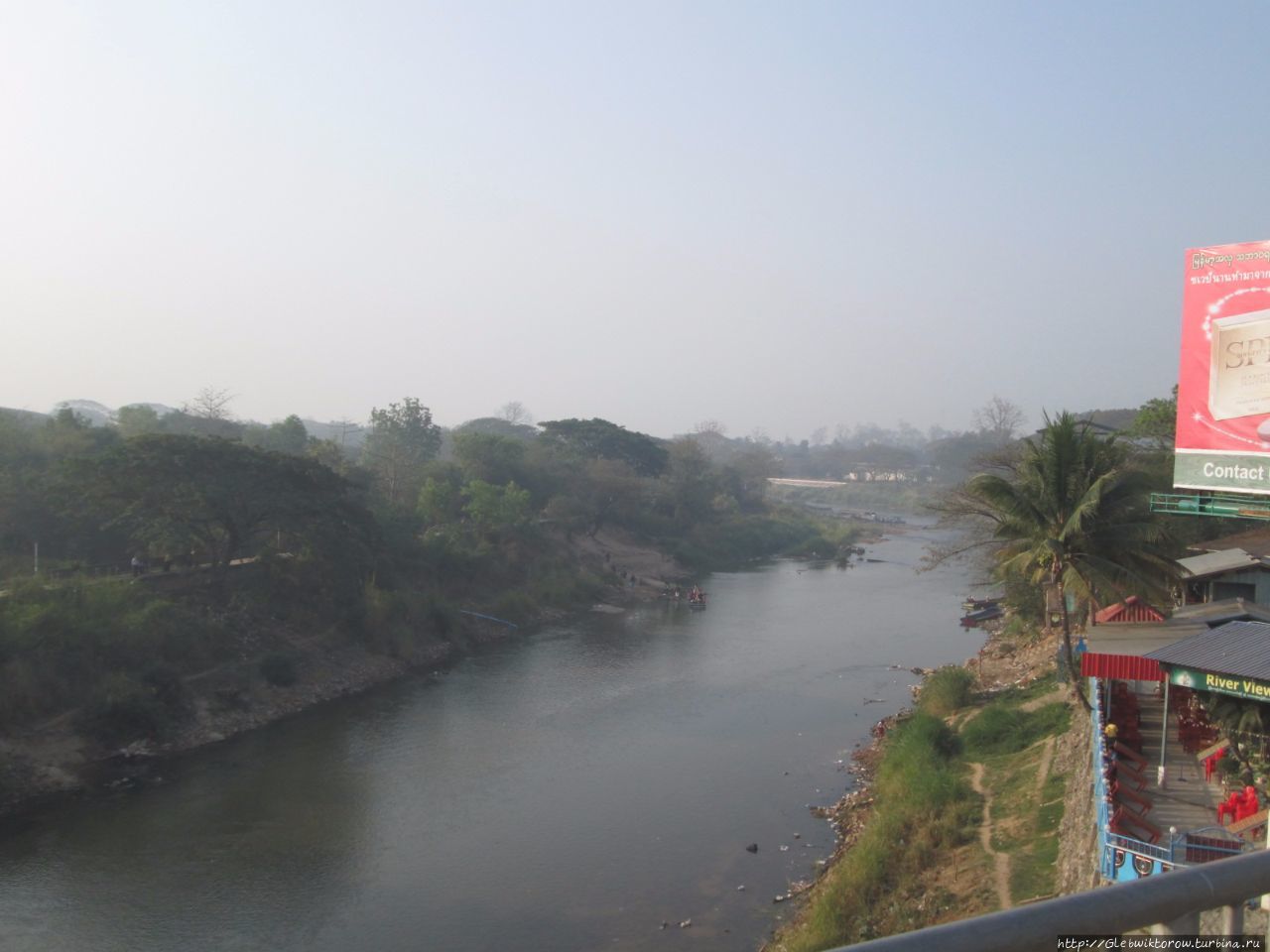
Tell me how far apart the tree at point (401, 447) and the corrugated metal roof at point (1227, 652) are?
1178 inches

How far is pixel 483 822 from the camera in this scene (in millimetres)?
14180

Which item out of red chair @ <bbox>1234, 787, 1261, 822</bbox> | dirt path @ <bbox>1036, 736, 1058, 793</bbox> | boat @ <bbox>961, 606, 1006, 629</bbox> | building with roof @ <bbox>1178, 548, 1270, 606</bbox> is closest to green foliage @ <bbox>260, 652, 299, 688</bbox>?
dirt path @ <bbox>1036, 736, 1058, 793</bbox>

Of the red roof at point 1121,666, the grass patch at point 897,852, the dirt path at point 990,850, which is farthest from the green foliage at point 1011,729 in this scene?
the red roof at point 1121,666

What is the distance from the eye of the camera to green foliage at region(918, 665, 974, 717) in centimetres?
1789

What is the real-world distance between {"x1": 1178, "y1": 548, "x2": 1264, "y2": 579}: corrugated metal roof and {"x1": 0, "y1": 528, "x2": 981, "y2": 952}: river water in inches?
237

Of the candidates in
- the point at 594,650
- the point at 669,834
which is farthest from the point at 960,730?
the point at 594,650

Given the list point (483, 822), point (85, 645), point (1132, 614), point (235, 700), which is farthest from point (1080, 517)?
point (85, 645)

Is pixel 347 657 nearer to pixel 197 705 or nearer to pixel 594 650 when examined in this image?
pixel 197 705

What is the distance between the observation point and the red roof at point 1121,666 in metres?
9.41

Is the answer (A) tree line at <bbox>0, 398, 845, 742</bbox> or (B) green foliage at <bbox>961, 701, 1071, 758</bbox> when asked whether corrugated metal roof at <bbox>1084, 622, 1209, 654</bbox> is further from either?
(A) tree line at <bbox>0, 398, 845, 742</bbox>

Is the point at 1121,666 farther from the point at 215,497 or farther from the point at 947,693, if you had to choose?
the point at 215,497

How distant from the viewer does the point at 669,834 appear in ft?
44.8

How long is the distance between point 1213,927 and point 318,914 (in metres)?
11.6

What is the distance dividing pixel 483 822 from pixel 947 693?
29.1ft
